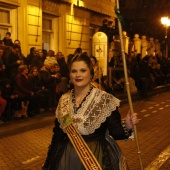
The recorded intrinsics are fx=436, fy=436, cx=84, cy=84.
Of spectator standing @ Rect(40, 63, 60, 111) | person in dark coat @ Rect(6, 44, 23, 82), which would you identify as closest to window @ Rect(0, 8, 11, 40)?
spectator standing @ Rect(40, 63, 60, 111)

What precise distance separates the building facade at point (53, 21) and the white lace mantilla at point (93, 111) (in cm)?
1341

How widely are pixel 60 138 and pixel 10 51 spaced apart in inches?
359

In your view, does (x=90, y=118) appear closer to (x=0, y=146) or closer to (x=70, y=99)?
(x=70, y=99)

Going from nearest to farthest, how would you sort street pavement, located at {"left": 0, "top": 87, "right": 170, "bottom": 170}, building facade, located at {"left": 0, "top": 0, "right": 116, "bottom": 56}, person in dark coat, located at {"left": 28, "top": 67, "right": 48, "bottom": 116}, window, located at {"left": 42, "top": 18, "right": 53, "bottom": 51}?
street pavement, located at {"left": 0, "top": 87, "right": 170, "bottom": 170} → person in dark coat, located at {"left": 28, "top": 67, "right": 48, "bottom": 116} → building facade, located at {"left": 0, "top": 0, "right": 116, "bottom": 56} → window, located at {"left": 42, "top": 18, "right": 53, "bottom": 51}

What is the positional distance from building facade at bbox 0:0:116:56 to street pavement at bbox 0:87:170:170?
5.54 meters

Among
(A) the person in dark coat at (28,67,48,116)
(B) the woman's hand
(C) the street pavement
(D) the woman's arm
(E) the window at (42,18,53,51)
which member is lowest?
(C) the street pavement

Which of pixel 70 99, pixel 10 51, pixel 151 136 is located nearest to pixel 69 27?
pixel 10 51

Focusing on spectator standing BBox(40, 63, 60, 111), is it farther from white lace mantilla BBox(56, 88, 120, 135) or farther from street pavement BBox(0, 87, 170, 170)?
white lace mantilla BBox(56, 88, 120, 135)

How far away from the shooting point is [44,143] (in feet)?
31.0

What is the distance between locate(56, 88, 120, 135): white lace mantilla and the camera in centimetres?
347

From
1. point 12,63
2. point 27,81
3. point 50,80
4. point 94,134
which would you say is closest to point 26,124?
point 27,81

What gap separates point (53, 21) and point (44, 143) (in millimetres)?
12124

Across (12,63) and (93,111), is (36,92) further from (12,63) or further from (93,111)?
(93,111)

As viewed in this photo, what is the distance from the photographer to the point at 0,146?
356 inches
